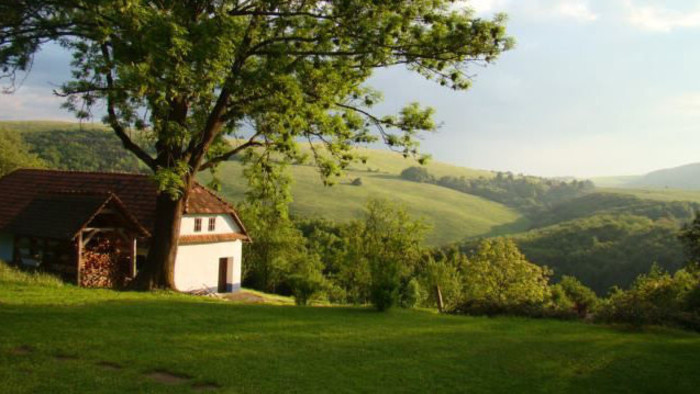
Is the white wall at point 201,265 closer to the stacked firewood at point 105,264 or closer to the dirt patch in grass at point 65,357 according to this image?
the stacked firewood at point 105,264

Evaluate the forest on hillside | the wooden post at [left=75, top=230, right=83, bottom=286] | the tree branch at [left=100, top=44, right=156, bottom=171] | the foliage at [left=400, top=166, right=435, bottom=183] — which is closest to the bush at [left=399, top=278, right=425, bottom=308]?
the tree branch at [left=100, top=44, right=156, bottom=171]

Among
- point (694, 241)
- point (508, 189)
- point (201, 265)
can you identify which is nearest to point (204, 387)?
point (694, 241)

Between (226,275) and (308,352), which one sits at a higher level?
(308,352)

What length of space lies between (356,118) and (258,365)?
1267 centimetres

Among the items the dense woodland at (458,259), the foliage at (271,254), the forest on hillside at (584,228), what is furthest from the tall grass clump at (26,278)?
the forest on hillside at (584,228)

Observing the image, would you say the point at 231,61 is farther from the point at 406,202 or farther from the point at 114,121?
the point at 406,202

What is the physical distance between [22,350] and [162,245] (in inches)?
405

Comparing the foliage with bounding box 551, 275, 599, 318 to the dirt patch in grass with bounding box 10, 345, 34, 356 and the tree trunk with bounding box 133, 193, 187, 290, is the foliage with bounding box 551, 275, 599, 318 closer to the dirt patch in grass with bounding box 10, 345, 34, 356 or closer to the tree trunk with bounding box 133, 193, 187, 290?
the tree trunk with bounding box 133, 193, 187, 290

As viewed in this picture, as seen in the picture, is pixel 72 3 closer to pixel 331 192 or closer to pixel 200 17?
pixel 200 17

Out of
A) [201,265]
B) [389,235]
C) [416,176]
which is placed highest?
[416,176]

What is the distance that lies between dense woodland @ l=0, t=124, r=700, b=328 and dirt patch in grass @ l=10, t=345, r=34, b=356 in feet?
35.0

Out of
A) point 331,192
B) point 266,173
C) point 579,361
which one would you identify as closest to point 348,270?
point 266,173

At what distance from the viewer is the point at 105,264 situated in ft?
88.3

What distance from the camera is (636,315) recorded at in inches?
637
